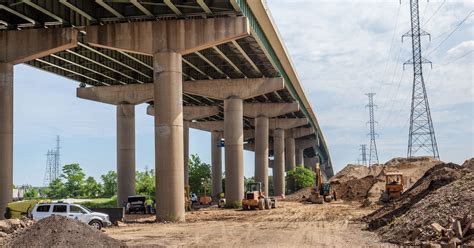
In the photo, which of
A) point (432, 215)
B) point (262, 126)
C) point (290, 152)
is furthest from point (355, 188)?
point (432, 215)

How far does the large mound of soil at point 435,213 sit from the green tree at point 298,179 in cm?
7611

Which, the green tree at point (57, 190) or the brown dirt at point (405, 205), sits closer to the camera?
the brown dirt at point (405, 205)

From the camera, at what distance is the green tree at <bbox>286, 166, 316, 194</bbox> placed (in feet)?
336

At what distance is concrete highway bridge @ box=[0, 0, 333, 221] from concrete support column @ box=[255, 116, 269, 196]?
10.3 m

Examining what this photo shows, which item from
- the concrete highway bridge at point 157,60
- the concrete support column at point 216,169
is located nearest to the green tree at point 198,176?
the concrete support column at point 216,169

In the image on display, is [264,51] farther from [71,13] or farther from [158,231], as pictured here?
[158,231]

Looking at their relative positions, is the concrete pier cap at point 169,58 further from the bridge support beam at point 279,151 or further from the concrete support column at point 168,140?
the bridge support beam at point 279,151

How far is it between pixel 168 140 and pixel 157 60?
16.0 feet

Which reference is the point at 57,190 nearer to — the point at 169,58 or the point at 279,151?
the point at 279,151

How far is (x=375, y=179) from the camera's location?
7575 cm

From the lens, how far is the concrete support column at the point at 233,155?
188ft

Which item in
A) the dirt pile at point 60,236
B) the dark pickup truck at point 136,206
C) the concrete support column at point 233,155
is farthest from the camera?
the concrete support column at point 233,155

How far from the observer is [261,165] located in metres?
74.9

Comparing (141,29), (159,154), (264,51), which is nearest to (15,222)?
(159,154)
